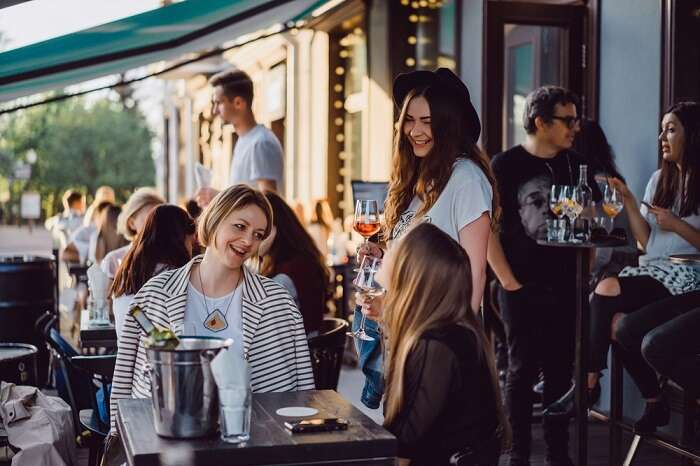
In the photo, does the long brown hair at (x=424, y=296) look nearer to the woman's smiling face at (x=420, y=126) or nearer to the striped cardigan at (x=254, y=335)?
the striped cardigan at (x=254, y=335)

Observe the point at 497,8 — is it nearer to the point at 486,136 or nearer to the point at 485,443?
the point at 486,136

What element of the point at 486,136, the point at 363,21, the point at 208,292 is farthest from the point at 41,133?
the point at 208,292

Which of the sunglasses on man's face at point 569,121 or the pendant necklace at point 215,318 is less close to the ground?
the sunglasses on man's face at point 569,121

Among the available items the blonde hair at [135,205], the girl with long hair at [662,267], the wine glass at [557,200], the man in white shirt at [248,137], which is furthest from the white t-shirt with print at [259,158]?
the girl with long hair at [662,267]

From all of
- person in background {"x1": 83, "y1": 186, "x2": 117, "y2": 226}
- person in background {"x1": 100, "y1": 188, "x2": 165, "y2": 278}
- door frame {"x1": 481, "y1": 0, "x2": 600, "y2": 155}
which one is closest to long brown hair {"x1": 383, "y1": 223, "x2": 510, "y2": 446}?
person in background {"x1": 100, "y1": 188, "x2": 165, "y2": 278}

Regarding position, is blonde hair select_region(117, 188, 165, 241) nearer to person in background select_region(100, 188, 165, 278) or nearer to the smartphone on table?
person in background select_region(100, 188, 165, 278)

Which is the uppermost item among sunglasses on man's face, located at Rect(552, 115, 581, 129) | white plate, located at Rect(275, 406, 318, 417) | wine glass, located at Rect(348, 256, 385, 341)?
sunglasses on man's face, located at Rect(552, 115, 581, 129)

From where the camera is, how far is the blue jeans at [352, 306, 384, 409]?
3.24 m

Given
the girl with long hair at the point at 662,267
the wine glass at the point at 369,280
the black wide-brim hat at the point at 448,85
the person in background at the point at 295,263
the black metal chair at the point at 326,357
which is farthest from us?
the person in background at the point at 295,263

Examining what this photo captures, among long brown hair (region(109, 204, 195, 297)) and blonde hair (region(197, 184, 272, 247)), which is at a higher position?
blonde hair (region(197, 184, 272, 247))

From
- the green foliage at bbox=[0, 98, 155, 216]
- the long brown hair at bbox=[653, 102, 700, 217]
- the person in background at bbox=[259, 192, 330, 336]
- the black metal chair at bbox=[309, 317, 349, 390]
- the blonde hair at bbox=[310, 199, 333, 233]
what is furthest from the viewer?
the green foliage at bbox=[0, 98, 155, 216]

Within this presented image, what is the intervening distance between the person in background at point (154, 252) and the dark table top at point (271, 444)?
152 cm

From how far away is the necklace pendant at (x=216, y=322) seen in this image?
292cm

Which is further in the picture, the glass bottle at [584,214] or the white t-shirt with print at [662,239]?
the white t-shirt with print at [662,239]
